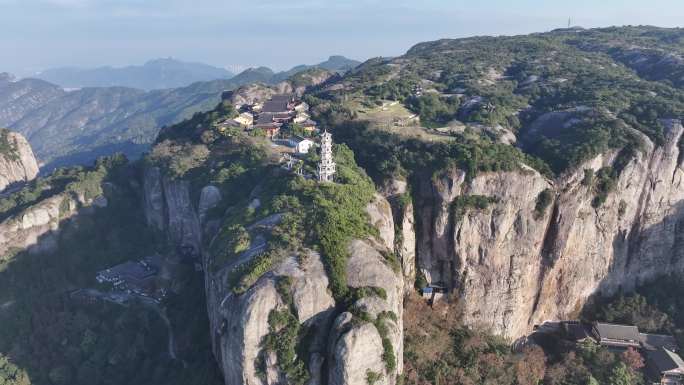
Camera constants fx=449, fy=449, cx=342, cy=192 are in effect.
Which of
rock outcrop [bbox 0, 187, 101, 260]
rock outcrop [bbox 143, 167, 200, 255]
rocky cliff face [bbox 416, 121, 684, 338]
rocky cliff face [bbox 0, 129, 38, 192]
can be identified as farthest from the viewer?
rocky cliff face [bbox 0, 129, 38, 192]

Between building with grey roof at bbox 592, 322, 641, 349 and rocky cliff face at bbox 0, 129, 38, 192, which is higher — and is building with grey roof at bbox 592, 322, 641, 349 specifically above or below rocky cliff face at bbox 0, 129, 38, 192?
below

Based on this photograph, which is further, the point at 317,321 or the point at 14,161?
the point at 14,161

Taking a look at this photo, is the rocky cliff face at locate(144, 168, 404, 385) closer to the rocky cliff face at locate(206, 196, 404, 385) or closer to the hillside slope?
the rocky cliff face at locate(206, 196, 404, 385)

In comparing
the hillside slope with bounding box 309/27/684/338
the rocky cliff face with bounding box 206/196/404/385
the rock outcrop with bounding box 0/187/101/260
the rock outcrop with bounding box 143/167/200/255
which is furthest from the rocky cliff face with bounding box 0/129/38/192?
the rocky cliff face with bounding box 206/196/404/385

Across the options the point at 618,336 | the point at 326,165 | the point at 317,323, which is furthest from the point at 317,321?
the point at 618,336

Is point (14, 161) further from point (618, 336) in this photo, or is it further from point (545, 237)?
point (618, 336)

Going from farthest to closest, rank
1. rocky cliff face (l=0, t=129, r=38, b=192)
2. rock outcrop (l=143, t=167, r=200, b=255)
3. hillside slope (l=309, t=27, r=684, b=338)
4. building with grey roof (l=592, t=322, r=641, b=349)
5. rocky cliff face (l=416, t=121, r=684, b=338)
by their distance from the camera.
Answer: rocky cliff face (l=0, t=129, r=38, b=192), rock outcrop (l=143, t=167, r=200, b=255), hillside slope (l=309, t=27, r=684, b=338), rocky cliff face (l=416, t=121, r=684, b=338), building with grey roof (l=592, t=322, r=641, b=349)
